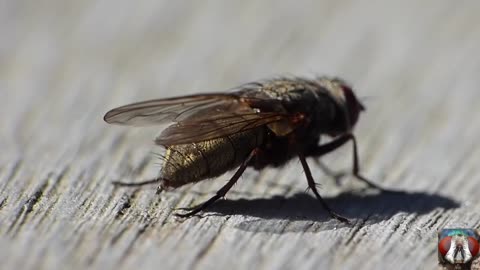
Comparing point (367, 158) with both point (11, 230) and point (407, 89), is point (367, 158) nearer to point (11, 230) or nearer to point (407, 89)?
point (407, 89)

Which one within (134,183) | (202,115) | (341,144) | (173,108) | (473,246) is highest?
(173,108)

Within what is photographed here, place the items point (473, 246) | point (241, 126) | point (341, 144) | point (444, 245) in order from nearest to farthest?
point (444, 245), point (473, 246), point (241, 126), point (341, 144)

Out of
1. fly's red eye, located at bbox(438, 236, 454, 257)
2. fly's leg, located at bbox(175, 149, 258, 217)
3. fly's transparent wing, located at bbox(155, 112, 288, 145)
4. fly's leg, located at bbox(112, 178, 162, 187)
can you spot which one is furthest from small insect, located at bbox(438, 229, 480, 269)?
fly's leg, located at bbox(112, 178, 162, 187)

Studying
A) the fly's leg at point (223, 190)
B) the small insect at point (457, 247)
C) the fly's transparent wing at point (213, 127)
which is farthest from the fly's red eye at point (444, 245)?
the fly's transparent wing at point (213, 127)

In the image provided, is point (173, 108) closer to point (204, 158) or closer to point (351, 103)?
point (204, 158)

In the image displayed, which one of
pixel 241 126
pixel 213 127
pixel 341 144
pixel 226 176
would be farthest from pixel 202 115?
pixel 341 144

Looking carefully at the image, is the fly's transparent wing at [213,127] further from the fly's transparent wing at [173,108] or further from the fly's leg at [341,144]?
the fly's leg at [341,144]
